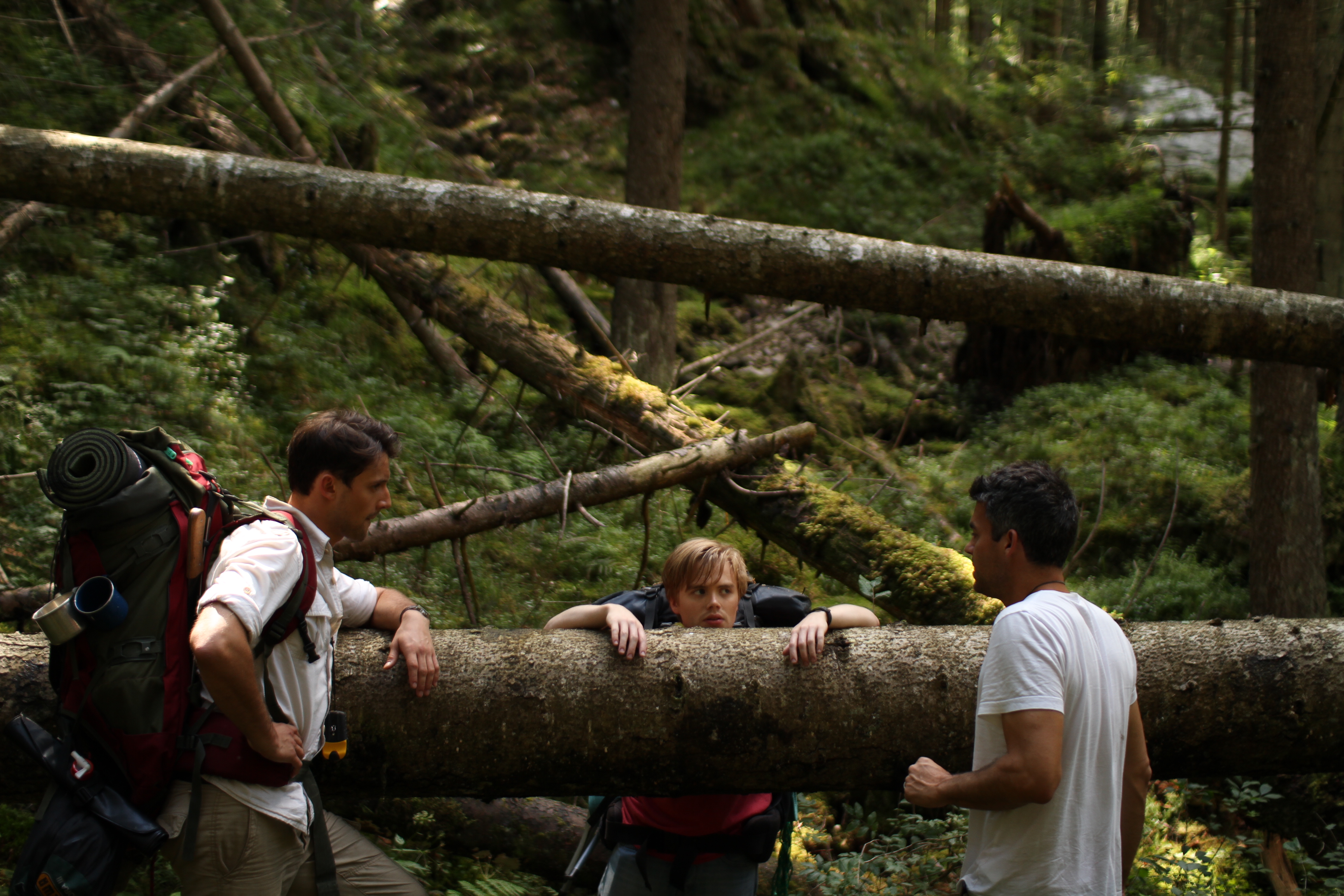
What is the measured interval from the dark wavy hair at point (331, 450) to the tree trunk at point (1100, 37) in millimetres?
23034

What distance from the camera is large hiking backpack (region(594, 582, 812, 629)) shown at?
3.47m

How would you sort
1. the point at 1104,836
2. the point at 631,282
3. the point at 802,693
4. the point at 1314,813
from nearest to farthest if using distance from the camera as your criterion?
the point at 1104,836 → the point at 802,693 → the point at 1314,813 → the point at 631,282

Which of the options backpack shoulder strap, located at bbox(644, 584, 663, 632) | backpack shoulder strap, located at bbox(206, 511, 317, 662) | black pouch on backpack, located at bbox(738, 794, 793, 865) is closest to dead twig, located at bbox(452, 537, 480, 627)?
backpack shoulder strap, located at bbox(644, 584, 663, 632)

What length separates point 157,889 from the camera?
3.71 meters

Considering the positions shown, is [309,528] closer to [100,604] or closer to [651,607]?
[100,604]

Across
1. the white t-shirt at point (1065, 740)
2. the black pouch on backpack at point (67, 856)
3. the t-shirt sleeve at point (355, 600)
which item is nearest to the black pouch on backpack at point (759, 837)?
the white t-shirt at point (1065, 740)

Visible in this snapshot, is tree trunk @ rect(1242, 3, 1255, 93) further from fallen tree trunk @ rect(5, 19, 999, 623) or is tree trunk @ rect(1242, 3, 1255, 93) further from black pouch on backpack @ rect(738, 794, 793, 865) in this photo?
black pouch on backpack @ rect(738, 794, 793, 865)

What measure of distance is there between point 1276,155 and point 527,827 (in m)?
6.63

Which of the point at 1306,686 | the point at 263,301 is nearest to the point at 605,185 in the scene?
the point at 263,301

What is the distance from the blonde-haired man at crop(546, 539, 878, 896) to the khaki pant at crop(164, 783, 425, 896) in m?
1.08

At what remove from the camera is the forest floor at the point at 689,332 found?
5680mm

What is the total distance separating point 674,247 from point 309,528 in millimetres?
2930

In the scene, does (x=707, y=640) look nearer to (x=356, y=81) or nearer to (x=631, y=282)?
(x=631, y=282)

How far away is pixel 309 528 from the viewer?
252cm
